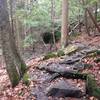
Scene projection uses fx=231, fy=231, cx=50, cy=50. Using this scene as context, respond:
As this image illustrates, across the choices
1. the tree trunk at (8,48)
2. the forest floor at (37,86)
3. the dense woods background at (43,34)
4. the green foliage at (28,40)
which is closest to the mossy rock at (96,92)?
the dense woods background at (43,34)

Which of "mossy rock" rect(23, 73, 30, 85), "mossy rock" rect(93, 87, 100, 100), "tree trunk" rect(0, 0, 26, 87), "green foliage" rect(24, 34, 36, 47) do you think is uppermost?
"tree trunk" rect(0, 0, 26, 87)

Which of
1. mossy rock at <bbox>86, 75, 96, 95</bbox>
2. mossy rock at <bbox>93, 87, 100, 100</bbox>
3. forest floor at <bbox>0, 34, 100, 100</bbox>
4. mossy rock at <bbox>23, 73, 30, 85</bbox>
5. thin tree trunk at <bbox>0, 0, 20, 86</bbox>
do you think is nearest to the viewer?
mossy rock at <bbox>93, 87, 100, 100</bbox>

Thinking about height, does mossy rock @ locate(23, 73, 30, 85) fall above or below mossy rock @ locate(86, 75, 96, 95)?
below

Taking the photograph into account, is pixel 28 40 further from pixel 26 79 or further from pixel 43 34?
pixel 26 79

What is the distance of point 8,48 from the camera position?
9023mm

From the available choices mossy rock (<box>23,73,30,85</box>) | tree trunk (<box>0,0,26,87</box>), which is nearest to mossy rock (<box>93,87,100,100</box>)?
mossy rock (<box>23,73,30,85</box>)

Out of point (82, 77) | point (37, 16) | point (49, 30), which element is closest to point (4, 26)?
point (82, 77)

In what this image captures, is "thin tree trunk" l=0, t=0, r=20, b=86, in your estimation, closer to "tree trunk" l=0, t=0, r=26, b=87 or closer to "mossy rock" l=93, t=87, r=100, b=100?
"tree trunk" l=0, t=0, r=26, b=87

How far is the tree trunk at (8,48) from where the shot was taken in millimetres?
8766

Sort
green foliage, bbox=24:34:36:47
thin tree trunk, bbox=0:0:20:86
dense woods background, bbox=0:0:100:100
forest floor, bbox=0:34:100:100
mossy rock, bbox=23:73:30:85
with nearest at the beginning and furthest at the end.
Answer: forest floor, bbox=0:34:100:100
thin tree trunk, bbox=0:0:20:86
mossy rock, bbox=23:73:30:85
dense woods background, bbox=0:0:100:100
green foliage, bbox=24:34:36:47

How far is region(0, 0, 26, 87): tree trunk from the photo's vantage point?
8.77 meters

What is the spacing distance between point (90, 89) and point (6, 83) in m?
4.16

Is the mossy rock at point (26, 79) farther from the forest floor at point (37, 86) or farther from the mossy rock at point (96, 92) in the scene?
the mossy rock at point (96, 92)

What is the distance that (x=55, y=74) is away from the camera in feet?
28.8
